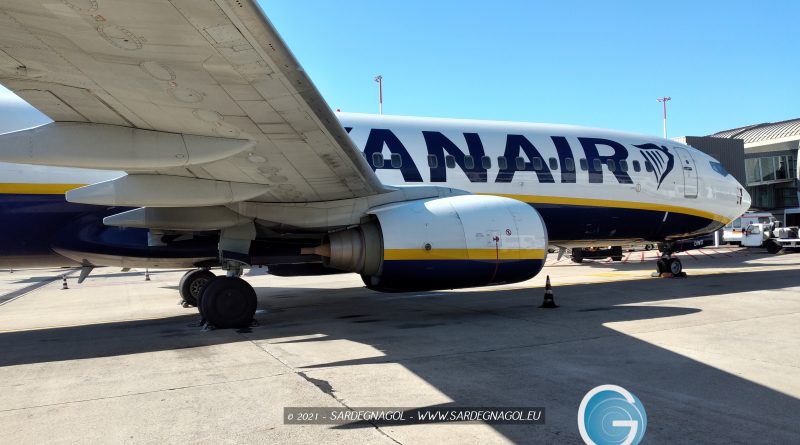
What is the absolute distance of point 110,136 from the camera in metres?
5.80

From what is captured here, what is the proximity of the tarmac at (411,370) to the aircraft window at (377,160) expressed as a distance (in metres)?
2.54

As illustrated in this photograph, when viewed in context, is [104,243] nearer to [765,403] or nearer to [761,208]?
[765,403]

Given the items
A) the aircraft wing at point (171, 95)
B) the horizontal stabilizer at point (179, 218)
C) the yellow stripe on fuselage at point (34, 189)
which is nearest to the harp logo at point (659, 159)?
the aircraft wing at point (171, 95)

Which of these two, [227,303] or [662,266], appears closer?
[227,303]

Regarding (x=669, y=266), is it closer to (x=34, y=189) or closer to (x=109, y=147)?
(x=109, y=147)

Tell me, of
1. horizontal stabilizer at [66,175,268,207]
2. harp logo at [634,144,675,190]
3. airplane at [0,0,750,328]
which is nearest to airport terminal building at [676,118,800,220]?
harp logo at [634,144,675,190]

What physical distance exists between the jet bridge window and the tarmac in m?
2.56

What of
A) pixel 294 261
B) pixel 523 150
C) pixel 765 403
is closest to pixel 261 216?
pixel 294 261

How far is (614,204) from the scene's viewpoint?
11906mm

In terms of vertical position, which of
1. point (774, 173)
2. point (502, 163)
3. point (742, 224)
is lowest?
point (742, 224)

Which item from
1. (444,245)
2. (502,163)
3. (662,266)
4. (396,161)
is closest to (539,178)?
(502,163)

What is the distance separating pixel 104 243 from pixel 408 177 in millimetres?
4986

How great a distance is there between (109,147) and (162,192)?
1.26 metres

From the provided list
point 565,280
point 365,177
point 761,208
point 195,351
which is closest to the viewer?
point 195,351
